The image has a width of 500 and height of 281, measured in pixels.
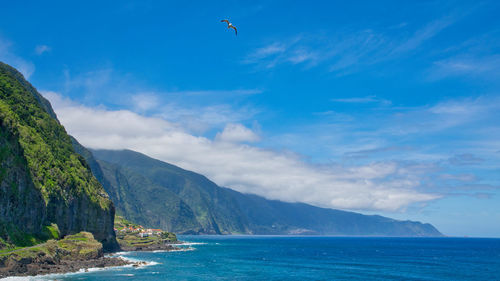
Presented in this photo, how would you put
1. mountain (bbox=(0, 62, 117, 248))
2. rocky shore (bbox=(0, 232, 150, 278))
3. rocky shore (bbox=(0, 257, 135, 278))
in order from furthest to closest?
1. mountain (bbox=(0, 62, 117, 248))
2. rocky shore (bbox=(0, 232, 150, 278))
3. rocky shore (bbox=(0, 257, 135, 278))

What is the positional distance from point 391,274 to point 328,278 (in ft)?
80.0

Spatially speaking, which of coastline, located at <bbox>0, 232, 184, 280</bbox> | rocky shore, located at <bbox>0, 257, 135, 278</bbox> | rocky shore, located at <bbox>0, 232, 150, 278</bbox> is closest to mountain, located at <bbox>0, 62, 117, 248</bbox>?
rocky shore, located at <bbox>0, 232, 150, 278</bbox>

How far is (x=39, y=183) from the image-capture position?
127188 millimetres

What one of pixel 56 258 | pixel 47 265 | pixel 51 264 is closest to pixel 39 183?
pixel 56 258

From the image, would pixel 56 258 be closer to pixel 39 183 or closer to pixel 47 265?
pixel 47 265

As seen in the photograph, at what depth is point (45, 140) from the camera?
15738 centimetres

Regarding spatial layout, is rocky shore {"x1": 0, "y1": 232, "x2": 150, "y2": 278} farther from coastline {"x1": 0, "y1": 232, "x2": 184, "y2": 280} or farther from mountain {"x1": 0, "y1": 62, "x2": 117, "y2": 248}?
mountain {"x1": 0, "y1": 62, "x2": 117, "y2": 248}

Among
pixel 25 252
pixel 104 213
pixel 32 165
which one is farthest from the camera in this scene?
pixel 104 213

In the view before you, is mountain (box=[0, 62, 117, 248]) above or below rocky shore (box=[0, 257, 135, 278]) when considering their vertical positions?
above

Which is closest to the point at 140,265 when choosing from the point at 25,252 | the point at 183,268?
the point at 183,268

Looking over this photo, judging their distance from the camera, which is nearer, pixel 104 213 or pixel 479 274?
pixel 479 274

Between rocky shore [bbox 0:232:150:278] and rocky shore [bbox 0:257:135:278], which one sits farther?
rocky shore [bbox 0:232:150:278]

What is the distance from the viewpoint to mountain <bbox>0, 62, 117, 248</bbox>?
102312 millimetres

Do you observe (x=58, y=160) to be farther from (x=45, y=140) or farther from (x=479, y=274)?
(x=479, y=274)
